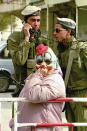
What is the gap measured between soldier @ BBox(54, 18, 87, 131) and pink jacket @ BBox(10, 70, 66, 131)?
2.69 feet

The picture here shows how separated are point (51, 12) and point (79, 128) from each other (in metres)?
2.00

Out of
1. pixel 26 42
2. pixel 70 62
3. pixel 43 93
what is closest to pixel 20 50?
pixel 26 42

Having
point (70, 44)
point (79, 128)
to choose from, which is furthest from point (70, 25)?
point (79, 128)

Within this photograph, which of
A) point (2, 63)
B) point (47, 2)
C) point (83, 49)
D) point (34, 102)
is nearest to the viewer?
point (34, 102)

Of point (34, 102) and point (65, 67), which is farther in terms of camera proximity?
point (65, 67)

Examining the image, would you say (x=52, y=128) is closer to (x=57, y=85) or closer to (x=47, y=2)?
(x=57, y=85)

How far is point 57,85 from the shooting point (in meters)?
4.40

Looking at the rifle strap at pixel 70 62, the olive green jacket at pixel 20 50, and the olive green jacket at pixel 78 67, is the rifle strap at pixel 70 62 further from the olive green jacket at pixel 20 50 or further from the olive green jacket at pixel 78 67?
the olive green jacket at pixel 20 50

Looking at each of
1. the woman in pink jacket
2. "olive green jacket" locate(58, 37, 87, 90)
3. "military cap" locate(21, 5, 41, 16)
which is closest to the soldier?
"olive green jacket" locate(58, 37, 87, 90)

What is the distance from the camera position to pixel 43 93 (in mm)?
4320

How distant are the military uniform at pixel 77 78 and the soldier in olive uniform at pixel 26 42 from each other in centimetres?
45

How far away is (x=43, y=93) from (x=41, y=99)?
0.19 feet

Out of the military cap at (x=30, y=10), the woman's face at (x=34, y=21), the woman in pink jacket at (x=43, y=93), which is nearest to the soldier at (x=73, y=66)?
the woman's face at (x=34, y=21)

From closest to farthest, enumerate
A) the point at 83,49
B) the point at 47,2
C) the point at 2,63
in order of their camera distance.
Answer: the point at 83,49 < the point at 47,2 < the point at 2,63
